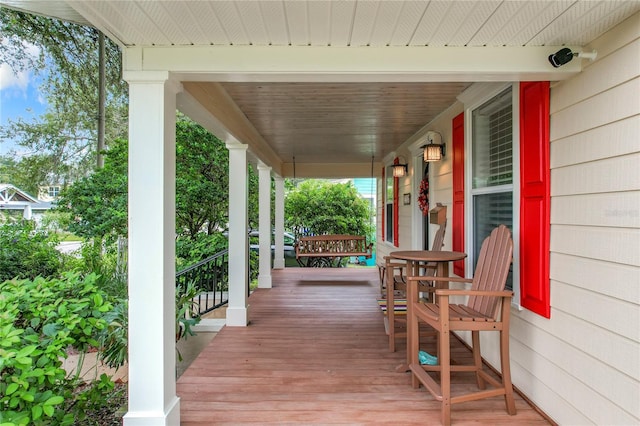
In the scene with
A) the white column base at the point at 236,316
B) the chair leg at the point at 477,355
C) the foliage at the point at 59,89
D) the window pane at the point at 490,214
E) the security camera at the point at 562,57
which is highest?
the foliage at the point at 59,89

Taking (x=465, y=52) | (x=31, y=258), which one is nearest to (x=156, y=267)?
(x=465, y=52)

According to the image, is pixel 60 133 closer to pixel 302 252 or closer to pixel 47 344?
pixel 302 252

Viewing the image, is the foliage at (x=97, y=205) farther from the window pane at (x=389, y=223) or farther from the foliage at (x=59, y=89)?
the window pane at (x=389, y=223)

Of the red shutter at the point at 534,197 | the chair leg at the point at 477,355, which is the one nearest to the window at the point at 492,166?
the red shutter at the point at 534,197

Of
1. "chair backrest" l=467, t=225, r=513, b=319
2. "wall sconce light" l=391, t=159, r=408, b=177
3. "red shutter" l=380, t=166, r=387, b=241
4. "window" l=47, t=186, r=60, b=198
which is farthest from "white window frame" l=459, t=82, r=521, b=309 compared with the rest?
"window" l=47, t=186, r=60, b=198

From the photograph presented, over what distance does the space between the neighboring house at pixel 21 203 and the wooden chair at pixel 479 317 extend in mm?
6996

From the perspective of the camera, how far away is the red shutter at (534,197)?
2223mm

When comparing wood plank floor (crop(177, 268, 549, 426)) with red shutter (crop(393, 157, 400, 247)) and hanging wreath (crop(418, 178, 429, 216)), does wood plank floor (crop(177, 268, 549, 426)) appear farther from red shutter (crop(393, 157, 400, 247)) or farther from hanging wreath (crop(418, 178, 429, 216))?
red shutter (crop(393, 157, 400, 247))

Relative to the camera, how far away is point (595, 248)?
1.85 metres

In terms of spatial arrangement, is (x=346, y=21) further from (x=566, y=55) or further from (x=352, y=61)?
(x=566, y=55)

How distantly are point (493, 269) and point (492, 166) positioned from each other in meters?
1.10

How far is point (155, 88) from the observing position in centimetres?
200

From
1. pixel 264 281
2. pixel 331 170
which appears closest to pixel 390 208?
pixel 331 170

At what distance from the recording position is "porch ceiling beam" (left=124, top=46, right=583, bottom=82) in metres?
1.94
